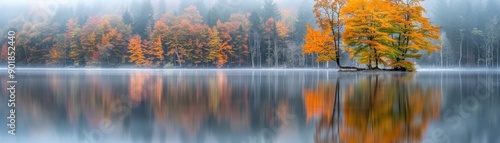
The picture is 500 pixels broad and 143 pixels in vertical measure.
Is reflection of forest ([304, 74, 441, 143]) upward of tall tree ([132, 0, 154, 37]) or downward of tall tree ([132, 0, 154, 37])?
downward

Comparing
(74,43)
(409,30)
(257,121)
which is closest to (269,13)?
(74,43)

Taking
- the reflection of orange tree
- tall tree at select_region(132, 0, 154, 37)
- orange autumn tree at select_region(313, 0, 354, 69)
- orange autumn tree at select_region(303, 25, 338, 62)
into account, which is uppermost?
tall tree at select_region(132, 0, 154, 37)

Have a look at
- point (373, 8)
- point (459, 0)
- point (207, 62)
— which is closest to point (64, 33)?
point (207, 62)

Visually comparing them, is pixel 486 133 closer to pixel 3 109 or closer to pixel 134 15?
pixel 3 109

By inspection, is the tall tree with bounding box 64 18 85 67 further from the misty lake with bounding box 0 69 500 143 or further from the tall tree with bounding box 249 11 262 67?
the misty lake with bounding box 0 69 500 143

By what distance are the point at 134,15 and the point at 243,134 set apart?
Answer: 7766 centimetres

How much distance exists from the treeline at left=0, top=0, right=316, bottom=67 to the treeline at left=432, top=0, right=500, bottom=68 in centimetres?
2279

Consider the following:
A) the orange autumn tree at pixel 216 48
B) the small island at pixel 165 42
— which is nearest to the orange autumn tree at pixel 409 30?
the small island at pixel 165 42

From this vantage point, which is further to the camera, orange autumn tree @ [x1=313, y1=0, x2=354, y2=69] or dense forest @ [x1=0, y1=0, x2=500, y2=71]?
dense forest @ [x1=0, y1=0, x2=500, y2=71]

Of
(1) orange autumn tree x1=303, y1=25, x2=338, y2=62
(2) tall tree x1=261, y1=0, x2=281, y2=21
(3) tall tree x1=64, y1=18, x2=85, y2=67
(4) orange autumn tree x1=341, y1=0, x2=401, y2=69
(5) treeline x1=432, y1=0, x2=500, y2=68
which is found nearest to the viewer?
(4) orange autumn tree x1=341, y1=0, x2=401, y2=69

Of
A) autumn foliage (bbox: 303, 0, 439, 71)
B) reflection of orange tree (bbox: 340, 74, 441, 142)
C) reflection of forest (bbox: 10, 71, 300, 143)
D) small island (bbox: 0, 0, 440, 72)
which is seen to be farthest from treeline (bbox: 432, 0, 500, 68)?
reflection of forest (bbox: 10, 71, 300, 143)

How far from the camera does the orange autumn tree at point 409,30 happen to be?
1377 inches

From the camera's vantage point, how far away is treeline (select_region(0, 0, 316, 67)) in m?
66.6

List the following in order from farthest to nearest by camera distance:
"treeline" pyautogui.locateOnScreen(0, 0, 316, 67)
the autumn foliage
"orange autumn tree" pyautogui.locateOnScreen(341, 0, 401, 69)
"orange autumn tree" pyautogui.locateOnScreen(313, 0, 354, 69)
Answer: "treeline" pyautogui.locateOnScreen(0, 0, 316, 67) < "orange autumn tree" pyautogui.locateOnScreen(313, 0, 354, 69) < the autumn foliage < "orange autumn tree" pyautogui.locateOnScreen(341, 0, 401, 69)
